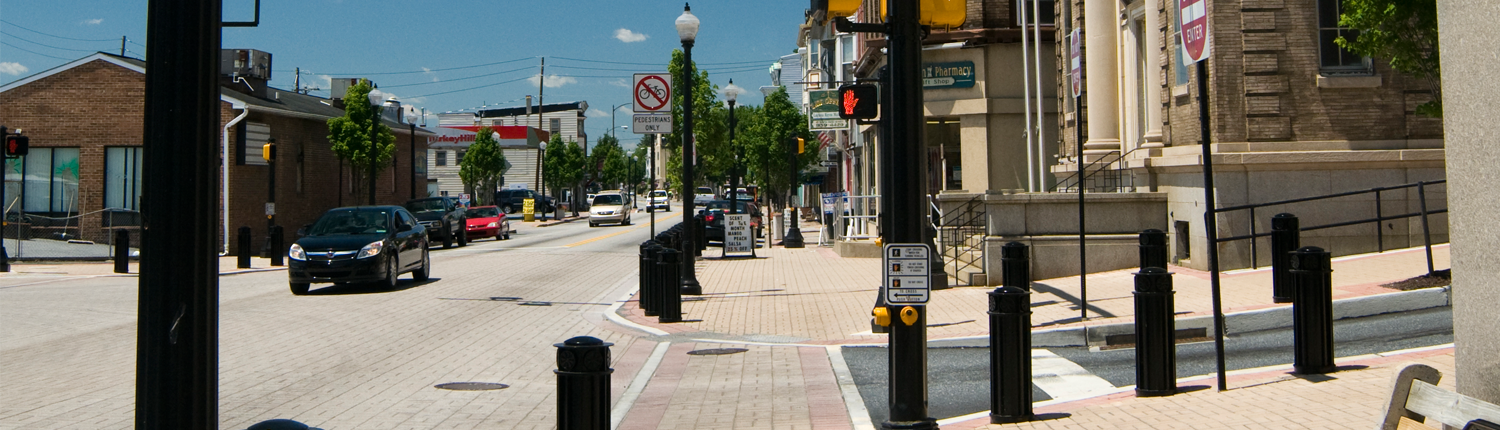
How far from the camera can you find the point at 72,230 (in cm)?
3300

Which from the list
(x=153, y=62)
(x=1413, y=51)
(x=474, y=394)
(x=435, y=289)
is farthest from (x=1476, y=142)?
(x=435, y=289)

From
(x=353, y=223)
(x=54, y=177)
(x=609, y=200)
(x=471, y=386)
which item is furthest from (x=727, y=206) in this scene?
(x=471, y=386)

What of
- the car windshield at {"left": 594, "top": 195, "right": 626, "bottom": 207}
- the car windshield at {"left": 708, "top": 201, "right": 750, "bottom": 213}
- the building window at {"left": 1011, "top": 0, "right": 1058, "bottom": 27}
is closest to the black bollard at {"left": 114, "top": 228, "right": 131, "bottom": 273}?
the car windshield at {"left": 708, "top": 201, "right": 750, "bottom": 213}

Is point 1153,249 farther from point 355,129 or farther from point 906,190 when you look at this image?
point 355,129

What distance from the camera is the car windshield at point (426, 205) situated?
37.0 metres

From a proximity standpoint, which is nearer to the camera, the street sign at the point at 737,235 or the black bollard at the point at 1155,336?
the black bollard at the point at 1155,336

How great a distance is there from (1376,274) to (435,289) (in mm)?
13888

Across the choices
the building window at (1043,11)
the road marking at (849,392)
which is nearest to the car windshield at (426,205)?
the building window at (1043,11)

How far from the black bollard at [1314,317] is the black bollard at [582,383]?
5.06 metres

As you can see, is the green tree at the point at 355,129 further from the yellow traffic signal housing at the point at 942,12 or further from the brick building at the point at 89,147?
the yellow traffic signal housing at the point at 942,12

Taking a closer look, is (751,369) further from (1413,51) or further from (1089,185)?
(1089,185)

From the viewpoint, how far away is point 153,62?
4.48 m

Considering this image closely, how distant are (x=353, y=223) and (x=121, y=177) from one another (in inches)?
730

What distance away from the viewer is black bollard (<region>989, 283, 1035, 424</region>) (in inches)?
281
